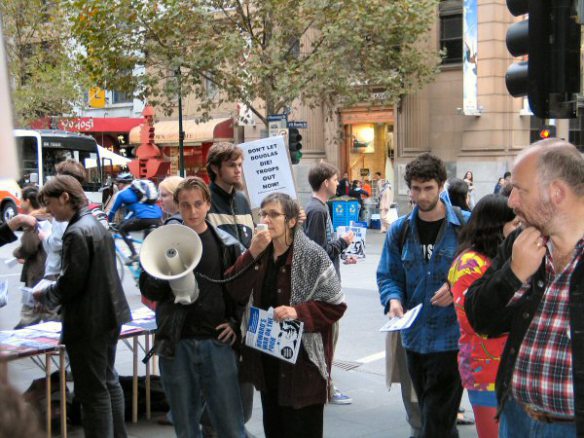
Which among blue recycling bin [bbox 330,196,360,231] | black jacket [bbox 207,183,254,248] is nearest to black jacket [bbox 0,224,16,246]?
black jacket [bbox 207,183,254,248]

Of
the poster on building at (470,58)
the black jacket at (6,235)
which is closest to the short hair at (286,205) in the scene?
the black jacket at (6,235)

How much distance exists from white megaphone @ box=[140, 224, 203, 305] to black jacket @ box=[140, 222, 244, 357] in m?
0.09

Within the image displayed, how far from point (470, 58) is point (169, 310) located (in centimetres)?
2247

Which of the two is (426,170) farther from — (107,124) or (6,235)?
(107,124)

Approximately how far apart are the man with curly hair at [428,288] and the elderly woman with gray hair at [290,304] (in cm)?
69

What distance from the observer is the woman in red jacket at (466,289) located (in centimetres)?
408

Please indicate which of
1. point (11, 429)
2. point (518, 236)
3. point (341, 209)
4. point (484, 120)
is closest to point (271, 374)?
point (518, 236)

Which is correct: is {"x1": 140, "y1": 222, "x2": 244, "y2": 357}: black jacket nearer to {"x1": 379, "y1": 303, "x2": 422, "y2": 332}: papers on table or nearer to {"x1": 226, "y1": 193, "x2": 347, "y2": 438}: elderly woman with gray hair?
{"x1": 226, "y1": 193, "x2": 347, "y2": 438}: elderly woman with gray hair

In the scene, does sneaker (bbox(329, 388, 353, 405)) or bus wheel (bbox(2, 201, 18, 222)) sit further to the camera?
bus wheel (bbox(2, 201, 18, 222))

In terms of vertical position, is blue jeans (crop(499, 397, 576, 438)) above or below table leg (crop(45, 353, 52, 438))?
above

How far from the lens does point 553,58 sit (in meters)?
5.14

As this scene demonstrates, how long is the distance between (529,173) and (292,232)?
1778 millimetres

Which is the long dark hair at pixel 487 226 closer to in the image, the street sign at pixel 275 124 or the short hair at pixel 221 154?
the short hair at pixel 221 154

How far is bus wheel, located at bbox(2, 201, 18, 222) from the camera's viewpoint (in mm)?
28312
